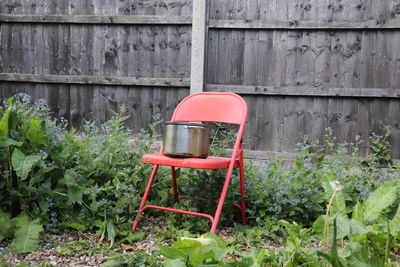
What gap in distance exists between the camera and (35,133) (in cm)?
265

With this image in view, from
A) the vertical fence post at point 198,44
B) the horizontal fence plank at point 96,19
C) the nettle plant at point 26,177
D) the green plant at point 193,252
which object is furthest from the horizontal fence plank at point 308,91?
the green plant at point 193,252

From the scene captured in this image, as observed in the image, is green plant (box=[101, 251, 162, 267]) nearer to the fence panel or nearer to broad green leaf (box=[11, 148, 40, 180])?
broad green leaf (box=[11, 148, 40, 180])

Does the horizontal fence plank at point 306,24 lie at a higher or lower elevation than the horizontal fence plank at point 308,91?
higher

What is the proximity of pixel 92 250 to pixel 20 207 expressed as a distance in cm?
62

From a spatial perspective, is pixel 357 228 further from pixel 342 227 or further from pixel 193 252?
pixel 193 252

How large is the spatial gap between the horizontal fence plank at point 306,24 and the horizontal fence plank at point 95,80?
711 mm

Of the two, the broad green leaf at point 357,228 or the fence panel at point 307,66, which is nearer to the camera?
the broad green leaf at point 357,228

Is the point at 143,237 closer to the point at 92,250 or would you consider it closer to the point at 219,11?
the point at 92,250

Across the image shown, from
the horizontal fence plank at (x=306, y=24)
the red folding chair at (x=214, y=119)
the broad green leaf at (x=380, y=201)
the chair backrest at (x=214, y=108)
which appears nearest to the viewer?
the broad green leaf at (x=380, y=201)

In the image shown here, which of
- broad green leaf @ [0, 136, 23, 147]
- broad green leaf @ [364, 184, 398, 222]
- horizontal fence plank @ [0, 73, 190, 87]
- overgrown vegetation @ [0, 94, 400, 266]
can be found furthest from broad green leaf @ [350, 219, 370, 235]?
horizontal fence plank @ [0, 73, 190, 87]

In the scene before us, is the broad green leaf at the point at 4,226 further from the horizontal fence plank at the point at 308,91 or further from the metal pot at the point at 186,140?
the horizontal fence plank at the point at 308,91

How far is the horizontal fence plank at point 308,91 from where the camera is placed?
169 inches

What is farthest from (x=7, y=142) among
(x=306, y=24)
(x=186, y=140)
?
(x=306, y=24)

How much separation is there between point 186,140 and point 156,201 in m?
0.73
